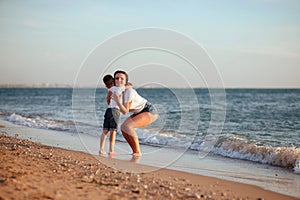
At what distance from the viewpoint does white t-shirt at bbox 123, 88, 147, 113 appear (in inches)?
341

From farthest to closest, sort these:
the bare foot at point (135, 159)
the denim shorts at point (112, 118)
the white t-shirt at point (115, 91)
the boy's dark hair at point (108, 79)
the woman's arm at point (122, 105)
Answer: the boy's dark hair at point (108, 79) < the denim shorts at point (112, 118) < the bare foot at point (135, 159) < the white t-shirt at point (115, 91) < the woman's arm at point (122, 105)

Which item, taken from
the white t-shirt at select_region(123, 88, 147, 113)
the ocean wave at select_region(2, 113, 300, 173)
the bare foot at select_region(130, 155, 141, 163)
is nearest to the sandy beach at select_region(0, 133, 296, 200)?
the bare foot at select_region(130, 155, 141, 163)

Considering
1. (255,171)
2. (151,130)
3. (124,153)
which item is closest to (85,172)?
(124,153)

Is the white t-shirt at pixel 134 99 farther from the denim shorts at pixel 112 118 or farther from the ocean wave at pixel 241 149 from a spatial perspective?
the ocean wave at pixel 241 149

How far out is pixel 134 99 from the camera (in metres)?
8.82

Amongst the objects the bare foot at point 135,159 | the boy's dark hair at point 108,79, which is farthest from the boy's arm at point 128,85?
the bare foot at point 135,159

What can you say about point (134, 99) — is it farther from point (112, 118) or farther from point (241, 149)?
point (241, 149)

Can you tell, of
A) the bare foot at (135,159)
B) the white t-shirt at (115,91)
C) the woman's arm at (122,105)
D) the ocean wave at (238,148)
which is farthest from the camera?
the ocean wave at (238,148)

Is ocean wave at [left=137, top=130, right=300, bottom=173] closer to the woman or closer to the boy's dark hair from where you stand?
the woman

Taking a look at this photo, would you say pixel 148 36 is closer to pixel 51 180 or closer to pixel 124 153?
pixel 124 153

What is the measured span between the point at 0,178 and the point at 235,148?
768 centimetres

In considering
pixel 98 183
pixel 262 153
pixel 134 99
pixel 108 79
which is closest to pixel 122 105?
pixel 134 99

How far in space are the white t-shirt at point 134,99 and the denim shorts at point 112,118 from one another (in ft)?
1.38

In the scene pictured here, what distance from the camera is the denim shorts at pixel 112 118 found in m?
9.12
